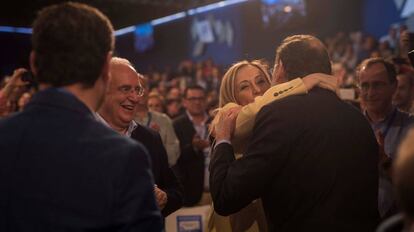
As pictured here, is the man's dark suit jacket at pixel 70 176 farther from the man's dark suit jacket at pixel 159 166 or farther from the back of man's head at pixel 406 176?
the man's dark suit jacket at pixel 159 166

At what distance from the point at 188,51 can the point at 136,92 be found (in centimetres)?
1464

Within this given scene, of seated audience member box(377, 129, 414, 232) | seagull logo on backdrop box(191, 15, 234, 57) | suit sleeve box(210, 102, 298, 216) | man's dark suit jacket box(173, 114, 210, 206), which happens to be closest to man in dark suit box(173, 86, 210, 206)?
man's dark suit jacket box(173, 114, 210, 206)

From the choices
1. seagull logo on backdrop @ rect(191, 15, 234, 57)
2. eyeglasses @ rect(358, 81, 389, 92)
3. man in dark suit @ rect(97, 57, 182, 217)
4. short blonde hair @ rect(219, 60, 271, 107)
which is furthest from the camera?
seagull logo on backdrop @ rect(191, 15, 234, 57)

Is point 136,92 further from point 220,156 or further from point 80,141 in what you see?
point 80,141

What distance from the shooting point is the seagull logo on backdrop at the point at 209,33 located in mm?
15133

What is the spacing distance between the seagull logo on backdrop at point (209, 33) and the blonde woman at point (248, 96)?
12065 millimetres

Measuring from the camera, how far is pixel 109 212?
138 centimetres

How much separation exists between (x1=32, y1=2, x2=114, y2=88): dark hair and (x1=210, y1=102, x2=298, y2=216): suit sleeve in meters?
0.83

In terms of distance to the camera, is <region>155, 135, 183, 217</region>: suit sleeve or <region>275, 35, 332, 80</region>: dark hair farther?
<region>155, 135, 183, 217</region>: suit sleeve

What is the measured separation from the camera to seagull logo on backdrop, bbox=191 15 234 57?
1513 cm

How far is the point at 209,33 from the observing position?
52.0 ft

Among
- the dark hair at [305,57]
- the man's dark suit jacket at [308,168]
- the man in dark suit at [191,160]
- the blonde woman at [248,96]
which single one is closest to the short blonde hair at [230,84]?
the blonde woman at [248,96]

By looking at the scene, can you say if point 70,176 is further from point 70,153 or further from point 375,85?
point 375,85

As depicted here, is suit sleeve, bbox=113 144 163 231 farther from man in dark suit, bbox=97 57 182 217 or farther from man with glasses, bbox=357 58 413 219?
man with glasses, bbox=357 58 413 219
